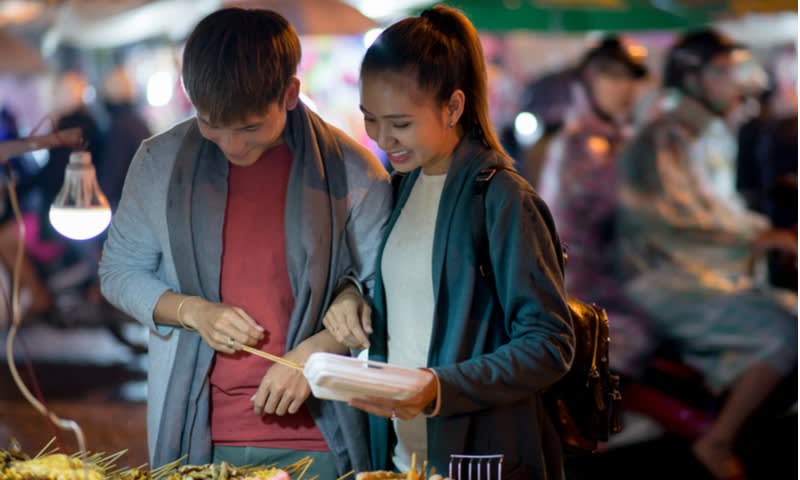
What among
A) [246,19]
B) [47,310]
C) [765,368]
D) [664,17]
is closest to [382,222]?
[246,19]

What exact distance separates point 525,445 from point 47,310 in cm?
872

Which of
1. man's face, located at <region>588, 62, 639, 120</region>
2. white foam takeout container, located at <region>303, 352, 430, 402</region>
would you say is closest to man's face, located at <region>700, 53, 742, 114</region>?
man's face, located at <region>588, 62, 639, 120</region>

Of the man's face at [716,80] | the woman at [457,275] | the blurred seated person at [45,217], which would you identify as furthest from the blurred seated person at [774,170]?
the blurred seated person at [45,217]

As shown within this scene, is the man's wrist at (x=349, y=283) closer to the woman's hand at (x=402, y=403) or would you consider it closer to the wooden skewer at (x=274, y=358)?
the wooden skewer at (x=274, y=358)

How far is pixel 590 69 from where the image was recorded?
21.6 ft

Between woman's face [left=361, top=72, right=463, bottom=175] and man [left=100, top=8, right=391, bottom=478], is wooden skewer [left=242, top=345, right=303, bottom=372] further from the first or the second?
woman's face [left=361, top=72, right=463, bottom=175]

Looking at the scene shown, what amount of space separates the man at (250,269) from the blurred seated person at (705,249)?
11.0 feet

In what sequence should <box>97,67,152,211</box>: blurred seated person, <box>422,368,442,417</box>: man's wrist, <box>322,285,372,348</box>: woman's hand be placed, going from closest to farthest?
<box>422,368,442,417</box>: man's wrist
<box>322,285,372,348</box>: woman's hand
<box>97,67,152,211</box>: blurred seated person

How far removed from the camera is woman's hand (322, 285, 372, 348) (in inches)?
95.3

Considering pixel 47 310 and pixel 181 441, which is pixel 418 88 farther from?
pixel 47 310

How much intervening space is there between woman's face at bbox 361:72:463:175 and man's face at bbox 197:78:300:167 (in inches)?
6.9

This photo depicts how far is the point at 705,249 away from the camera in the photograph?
5.89 metres

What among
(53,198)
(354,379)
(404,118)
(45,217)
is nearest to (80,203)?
(404,118)

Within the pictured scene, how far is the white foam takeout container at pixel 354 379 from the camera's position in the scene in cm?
205
